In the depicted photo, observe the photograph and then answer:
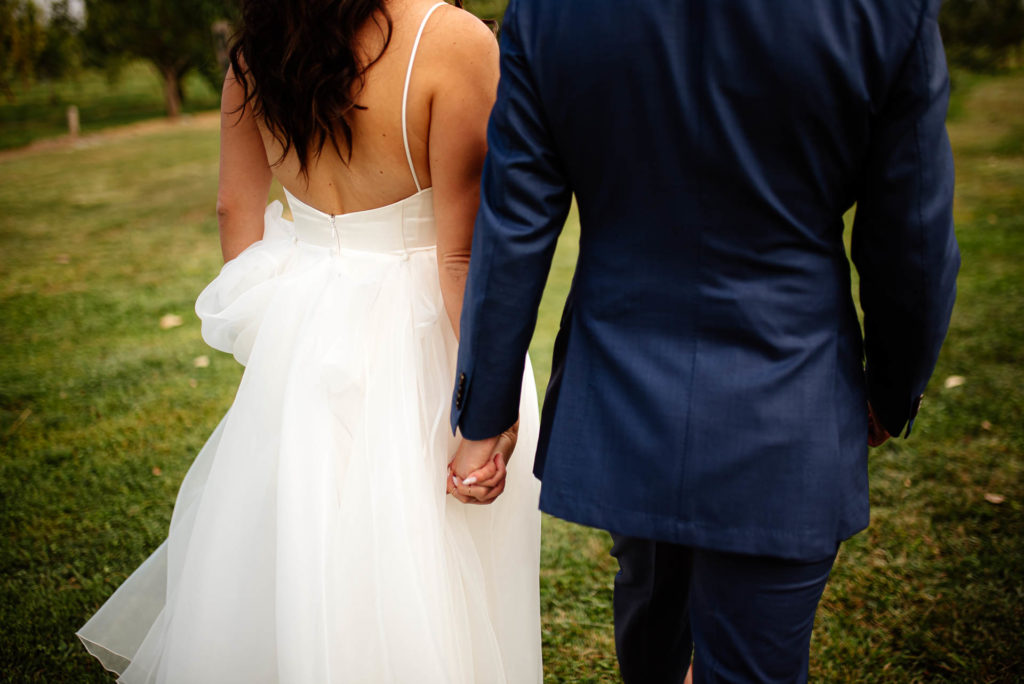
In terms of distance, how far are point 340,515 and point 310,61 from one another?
97 centimetres

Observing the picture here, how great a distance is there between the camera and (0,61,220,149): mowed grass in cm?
1795

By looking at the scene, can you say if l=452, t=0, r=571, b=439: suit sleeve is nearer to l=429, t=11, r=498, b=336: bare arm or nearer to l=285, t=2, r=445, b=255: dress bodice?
l=429, t=11, r=498, b=336: bare arm

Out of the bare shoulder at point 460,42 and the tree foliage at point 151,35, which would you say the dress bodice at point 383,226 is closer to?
the bare shoulder at point 460,42

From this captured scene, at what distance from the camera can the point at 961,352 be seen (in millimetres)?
4301

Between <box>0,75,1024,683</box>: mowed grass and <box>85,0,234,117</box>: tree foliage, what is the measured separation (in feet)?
57.2

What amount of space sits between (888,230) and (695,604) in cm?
80

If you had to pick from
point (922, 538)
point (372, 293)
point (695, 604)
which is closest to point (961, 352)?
point (922, 538)

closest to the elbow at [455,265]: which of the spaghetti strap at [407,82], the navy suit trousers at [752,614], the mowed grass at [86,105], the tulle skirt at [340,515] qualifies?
the tulle skirt at [340,515]

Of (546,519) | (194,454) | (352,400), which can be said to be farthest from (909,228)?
(194,454)

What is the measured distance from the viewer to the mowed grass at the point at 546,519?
2420 mm

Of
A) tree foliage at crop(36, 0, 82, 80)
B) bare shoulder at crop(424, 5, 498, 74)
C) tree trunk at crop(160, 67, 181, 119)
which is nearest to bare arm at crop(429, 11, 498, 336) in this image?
bare shoulder at crop(424, 5, 498, 74)

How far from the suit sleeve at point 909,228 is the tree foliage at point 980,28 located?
39.9 feet

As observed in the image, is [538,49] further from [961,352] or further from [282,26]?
[961,352]

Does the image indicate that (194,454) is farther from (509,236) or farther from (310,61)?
(509,236)
